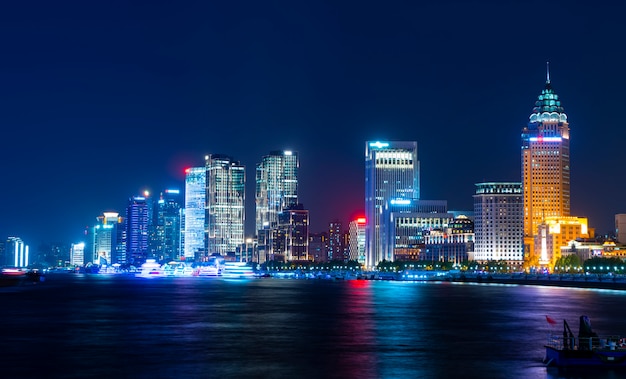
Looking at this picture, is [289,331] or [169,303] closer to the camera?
[289,331]

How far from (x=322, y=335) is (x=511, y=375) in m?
28.4

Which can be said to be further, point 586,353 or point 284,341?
point 284,341

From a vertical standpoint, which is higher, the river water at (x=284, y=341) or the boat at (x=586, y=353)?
the boat at (x=586, y=353)

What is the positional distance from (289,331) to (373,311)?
106 ft


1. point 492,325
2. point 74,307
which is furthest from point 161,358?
point 74,307

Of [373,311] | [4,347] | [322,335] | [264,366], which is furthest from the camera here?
[373,311]

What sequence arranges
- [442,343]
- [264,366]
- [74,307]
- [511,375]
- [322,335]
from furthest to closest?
[74,307], [322,335], [442,343], [264,366], [511,375]

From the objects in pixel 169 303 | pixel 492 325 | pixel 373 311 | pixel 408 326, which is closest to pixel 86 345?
pixel 408 326

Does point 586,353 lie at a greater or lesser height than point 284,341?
greater

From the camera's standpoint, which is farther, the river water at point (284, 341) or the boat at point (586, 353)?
the river water at point (284, 341)

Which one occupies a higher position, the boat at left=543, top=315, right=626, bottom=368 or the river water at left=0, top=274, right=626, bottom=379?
the boat at left=543, top=315, right=626, bottom=368

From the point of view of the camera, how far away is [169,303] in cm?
13825

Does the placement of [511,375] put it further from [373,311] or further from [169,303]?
[169,303]

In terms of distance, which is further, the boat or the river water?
the river water
